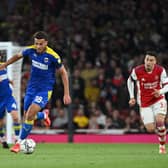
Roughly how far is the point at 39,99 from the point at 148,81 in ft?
9.36

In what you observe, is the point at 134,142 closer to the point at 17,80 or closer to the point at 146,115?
the point at 17,80

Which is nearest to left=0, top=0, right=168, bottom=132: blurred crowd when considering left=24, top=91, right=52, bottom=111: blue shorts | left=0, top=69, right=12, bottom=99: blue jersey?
left=0, top=69, right=12, bottom=99: blue jersey

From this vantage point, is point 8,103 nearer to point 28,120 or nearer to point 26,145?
point 28,120

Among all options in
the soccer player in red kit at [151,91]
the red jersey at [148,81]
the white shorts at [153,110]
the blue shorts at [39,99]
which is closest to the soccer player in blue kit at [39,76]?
the blue shorts at [39,99]

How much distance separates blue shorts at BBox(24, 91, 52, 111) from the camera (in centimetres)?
1462

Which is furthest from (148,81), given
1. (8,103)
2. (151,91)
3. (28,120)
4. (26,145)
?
(26,145)

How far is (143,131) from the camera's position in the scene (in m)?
22.5

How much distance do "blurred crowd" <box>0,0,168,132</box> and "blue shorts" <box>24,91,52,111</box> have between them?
24.2 feet

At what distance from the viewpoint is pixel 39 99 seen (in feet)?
48.1

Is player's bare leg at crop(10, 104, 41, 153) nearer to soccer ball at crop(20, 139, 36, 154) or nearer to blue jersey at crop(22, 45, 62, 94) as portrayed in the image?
soccer ball at crop(20, 139, 36, 154)

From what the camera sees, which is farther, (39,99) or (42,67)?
(42,67)

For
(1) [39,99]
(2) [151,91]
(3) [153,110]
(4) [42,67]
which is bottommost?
(3) [153,110]

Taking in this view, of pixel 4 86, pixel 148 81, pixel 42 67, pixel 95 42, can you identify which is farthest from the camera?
pixel 95 42

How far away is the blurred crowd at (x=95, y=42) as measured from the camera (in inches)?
909
